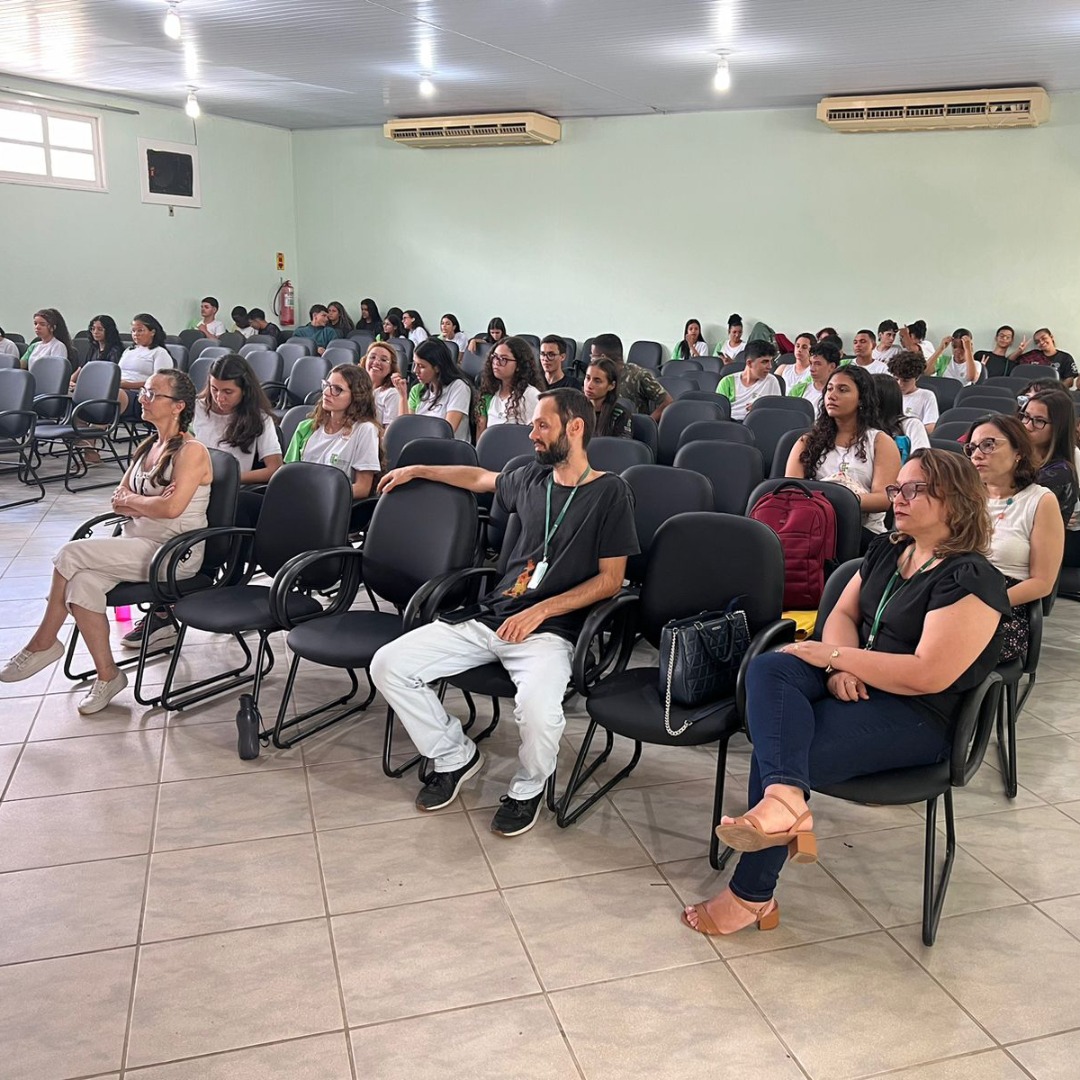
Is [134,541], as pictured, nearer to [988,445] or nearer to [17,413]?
[988,445]

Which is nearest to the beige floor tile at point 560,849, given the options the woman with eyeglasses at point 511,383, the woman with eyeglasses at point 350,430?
the woman with eyeglasses at point 350,430

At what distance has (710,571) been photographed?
310cm

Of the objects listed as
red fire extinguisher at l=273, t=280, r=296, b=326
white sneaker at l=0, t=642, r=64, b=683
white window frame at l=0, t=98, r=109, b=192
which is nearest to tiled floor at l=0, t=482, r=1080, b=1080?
white sneaker at l=0, t=642, r=64, b=683

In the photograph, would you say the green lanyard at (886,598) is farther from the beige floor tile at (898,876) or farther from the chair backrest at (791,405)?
the chair backrest at (791,405)

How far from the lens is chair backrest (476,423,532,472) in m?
4.77

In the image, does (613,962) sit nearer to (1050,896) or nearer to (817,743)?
(817,743)

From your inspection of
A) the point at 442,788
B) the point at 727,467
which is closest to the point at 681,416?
the point at 727,467

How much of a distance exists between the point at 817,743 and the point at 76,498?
6.42m

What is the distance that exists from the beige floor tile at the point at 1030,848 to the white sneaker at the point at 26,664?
3.17 meters

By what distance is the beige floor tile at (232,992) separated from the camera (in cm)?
212

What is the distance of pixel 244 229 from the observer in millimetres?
13516

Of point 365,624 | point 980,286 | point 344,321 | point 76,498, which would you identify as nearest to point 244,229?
point 344,321

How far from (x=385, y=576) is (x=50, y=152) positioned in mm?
9758

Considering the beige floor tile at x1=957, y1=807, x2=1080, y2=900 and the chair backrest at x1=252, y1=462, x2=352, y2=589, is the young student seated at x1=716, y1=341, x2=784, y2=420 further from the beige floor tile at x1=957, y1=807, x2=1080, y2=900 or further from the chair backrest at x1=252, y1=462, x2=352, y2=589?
the beige floor tile at x1=957, y1=807, x2=1080, y2=900
